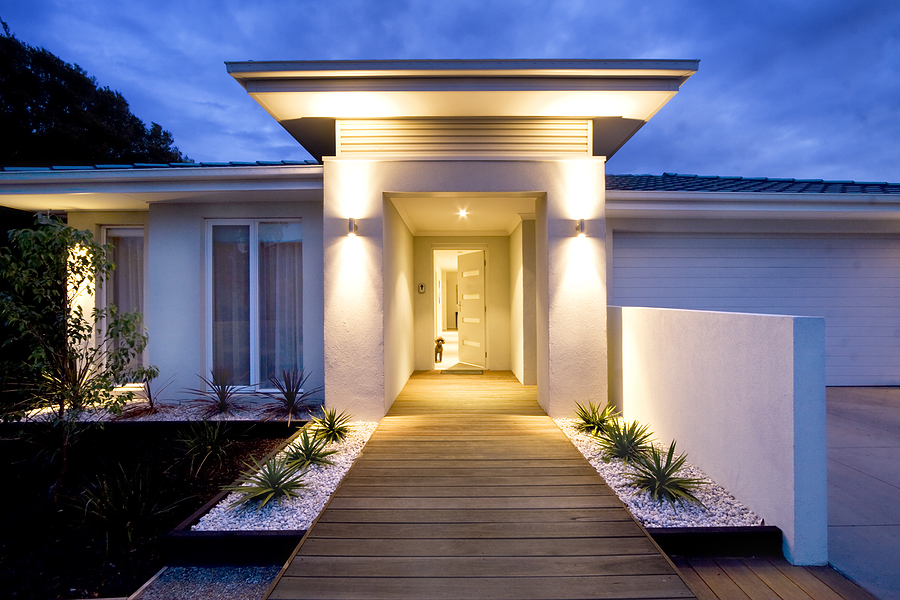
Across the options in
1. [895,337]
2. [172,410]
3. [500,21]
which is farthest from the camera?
[500,21]

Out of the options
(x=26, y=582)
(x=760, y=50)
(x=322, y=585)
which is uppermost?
(x=760, y=50)

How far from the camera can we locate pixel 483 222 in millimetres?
6352

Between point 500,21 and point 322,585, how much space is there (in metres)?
50.9

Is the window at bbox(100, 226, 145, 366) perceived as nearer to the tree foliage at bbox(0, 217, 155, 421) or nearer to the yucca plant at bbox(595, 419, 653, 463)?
the tree foliage at bbox(0, 217, 155, 421)

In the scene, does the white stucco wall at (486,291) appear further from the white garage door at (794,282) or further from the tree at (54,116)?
the tree at (54,116)

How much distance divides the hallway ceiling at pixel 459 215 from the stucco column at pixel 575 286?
468 mm

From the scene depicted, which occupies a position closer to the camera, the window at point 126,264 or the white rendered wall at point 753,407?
the white rendered wall at point 753,407

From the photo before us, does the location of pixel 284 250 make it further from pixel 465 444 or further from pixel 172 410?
pixel 465 444

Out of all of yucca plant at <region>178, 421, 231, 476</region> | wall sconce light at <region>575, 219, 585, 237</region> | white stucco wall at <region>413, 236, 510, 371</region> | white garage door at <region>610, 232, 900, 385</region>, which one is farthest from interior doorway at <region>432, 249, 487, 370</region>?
yucca plant at <region>178, 421, 231, 476</region>

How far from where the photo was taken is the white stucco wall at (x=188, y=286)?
5.10 m

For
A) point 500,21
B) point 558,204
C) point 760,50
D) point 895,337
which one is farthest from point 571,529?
point 760,50

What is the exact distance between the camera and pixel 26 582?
2.42 m

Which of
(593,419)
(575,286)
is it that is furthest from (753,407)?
(575,286)

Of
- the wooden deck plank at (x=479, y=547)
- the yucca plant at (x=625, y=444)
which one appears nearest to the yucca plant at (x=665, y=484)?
the yucca plant at (x=625, y=444)
